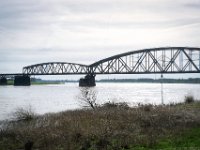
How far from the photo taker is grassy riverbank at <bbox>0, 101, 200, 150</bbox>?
64.6 feet

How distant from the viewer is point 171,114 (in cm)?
2891

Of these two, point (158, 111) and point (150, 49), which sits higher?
point (150, 49)

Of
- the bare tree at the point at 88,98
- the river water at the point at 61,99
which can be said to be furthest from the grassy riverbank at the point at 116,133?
the river water at the point at 61,99

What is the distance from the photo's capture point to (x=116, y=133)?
22391 millimetres

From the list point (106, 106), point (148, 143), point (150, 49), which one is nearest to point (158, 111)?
point (106, 106)

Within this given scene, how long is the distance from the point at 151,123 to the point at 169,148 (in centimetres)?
799

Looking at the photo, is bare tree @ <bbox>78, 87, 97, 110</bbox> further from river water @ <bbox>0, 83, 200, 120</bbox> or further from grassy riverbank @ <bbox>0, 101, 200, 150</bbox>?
grassy riverbank @ <bbox>0, 101, 200, 150</bbox>

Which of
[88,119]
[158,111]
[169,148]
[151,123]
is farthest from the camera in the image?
[158,111]

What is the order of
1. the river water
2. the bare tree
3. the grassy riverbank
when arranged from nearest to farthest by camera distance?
the grassy riverbank → the bare tree → the river water

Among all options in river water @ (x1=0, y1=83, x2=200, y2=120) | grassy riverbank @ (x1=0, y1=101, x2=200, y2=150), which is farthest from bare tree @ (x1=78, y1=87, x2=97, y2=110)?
grassy riverbank @ (x1=0, y1=101, x2=200, y2=150)

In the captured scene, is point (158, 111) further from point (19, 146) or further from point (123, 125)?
point (19, 146)

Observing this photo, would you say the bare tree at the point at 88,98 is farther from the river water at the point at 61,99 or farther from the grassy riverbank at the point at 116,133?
the grassy riverbank at the point at 116,133

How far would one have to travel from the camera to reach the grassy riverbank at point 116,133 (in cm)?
1969

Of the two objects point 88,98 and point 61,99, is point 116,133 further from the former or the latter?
point 61,99
